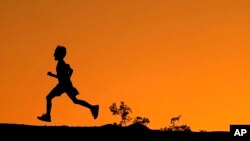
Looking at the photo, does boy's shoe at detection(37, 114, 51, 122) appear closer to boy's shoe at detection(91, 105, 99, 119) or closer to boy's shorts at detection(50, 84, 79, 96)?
boy's shorts at detection(50, 84, 79, 96)

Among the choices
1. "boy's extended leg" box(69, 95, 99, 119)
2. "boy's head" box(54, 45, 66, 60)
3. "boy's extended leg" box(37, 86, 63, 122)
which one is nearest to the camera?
"boy's head" box(54, 45, 66, 60)

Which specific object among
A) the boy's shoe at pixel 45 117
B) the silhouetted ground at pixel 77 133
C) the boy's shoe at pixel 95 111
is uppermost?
the boy's shoe at pixel 95 111

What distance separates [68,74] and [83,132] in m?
1.72

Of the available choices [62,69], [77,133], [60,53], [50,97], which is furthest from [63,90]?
[77,133]

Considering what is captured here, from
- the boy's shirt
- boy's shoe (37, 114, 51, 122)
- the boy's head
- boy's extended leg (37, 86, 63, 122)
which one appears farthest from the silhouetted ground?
the boy's head

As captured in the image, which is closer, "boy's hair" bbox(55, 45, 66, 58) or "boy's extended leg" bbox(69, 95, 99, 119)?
"boy's hair" bbox(55, 45, 66, 58)

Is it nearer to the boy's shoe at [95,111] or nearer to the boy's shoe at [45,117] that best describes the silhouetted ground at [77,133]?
the boy's shoe at [45,117]

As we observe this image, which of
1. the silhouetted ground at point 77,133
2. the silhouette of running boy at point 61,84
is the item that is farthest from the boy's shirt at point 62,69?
the silhouetted ground at point 77,133

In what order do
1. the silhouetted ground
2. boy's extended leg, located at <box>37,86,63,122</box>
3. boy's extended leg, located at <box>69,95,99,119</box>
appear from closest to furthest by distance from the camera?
the silhouetted ground < boy's extended leg, located at <box>37,86,63,122</box> < boy's extended leg, located at <box>69,95,99,119</box>

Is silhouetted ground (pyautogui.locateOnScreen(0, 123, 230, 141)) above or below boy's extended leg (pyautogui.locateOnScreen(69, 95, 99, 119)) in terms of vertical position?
below

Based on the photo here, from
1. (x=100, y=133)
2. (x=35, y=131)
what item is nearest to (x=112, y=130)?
(x=100, y=133)

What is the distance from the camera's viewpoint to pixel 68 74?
71.4ft

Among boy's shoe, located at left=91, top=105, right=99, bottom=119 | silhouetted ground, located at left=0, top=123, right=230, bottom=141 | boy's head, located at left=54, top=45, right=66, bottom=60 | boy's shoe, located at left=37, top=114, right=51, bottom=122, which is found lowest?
silhouetted ground, located at left=0, top=123, right=230, bottom=141

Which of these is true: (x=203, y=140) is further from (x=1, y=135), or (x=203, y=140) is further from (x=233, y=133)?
(x=1, y=135)
